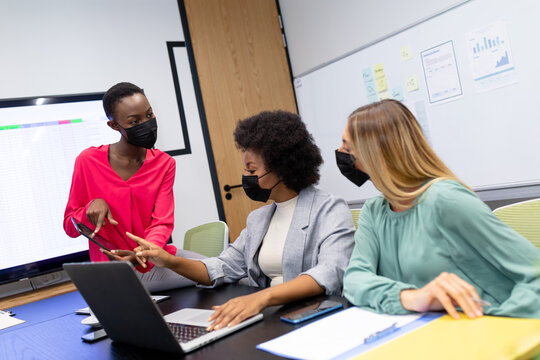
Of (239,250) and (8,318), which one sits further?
(8,318)

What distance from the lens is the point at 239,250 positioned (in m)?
1.87

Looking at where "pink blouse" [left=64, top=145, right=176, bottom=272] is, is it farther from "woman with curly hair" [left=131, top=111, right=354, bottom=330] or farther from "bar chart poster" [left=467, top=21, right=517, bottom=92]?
"bar chart poster" [left=467, top=21, right=517, bottom=92]

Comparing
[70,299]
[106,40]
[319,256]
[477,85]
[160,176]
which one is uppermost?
[106,40]

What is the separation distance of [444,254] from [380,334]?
13.5 inches

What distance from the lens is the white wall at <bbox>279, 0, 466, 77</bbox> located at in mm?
3217

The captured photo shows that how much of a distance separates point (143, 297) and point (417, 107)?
2.71m

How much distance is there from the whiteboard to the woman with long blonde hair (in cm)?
176

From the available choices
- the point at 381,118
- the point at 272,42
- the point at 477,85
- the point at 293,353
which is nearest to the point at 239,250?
the point at 381,118

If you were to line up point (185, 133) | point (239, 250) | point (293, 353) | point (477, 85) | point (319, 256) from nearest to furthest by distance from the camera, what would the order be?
point (293, 353) → point (319, 256) → point (239, 250) → point (477, 85) → point (185, 133)

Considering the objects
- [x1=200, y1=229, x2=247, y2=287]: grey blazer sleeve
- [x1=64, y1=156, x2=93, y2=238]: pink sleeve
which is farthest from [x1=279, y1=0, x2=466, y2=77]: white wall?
[x1=64, y1=156, x2=93, y2=238]: pink sleeve

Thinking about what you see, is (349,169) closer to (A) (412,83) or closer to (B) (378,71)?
(A) (412,83)

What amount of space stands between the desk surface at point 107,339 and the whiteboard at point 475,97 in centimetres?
195

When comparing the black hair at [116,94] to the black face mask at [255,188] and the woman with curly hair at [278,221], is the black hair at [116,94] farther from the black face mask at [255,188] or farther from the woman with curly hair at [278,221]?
the black face mask at [255,188]

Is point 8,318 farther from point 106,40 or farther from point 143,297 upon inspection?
point 106,40
